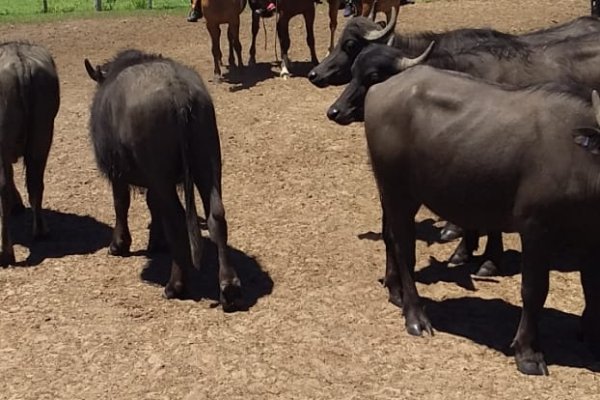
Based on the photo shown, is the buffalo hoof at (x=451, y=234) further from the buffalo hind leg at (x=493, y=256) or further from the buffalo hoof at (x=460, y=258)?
the buffalo hind leg at (x=493, y=256)

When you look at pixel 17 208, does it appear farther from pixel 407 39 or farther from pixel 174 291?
pixel 407 39

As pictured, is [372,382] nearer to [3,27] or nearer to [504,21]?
[504,21]

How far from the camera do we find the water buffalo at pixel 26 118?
8828 millimetres

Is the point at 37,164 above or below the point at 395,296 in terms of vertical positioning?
above

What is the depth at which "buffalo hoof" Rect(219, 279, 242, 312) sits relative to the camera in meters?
7.62

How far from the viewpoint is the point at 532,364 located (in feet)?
21.4

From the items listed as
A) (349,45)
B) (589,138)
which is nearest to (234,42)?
(349,45)

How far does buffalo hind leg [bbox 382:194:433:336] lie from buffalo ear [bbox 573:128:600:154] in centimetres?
156

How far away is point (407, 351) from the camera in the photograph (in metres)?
6.88

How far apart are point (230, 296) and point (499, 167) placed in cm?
262

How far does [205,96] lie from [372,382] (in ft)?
9.96

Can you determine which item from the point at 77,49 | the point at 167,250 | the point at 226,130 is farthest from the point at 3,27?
the point at 167,250

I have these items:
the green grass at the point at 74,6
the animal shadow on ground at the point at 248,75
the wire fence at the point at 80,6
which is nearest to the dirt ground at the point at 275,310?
the animal shadow on ground at the point at 248,75

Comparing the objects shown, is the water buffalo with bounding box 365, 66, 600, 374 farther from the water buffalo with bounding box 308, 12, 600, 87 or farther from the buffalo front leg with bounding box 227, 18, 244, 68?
the buffalo front leg with bounding box 227, 18, 244, 68
